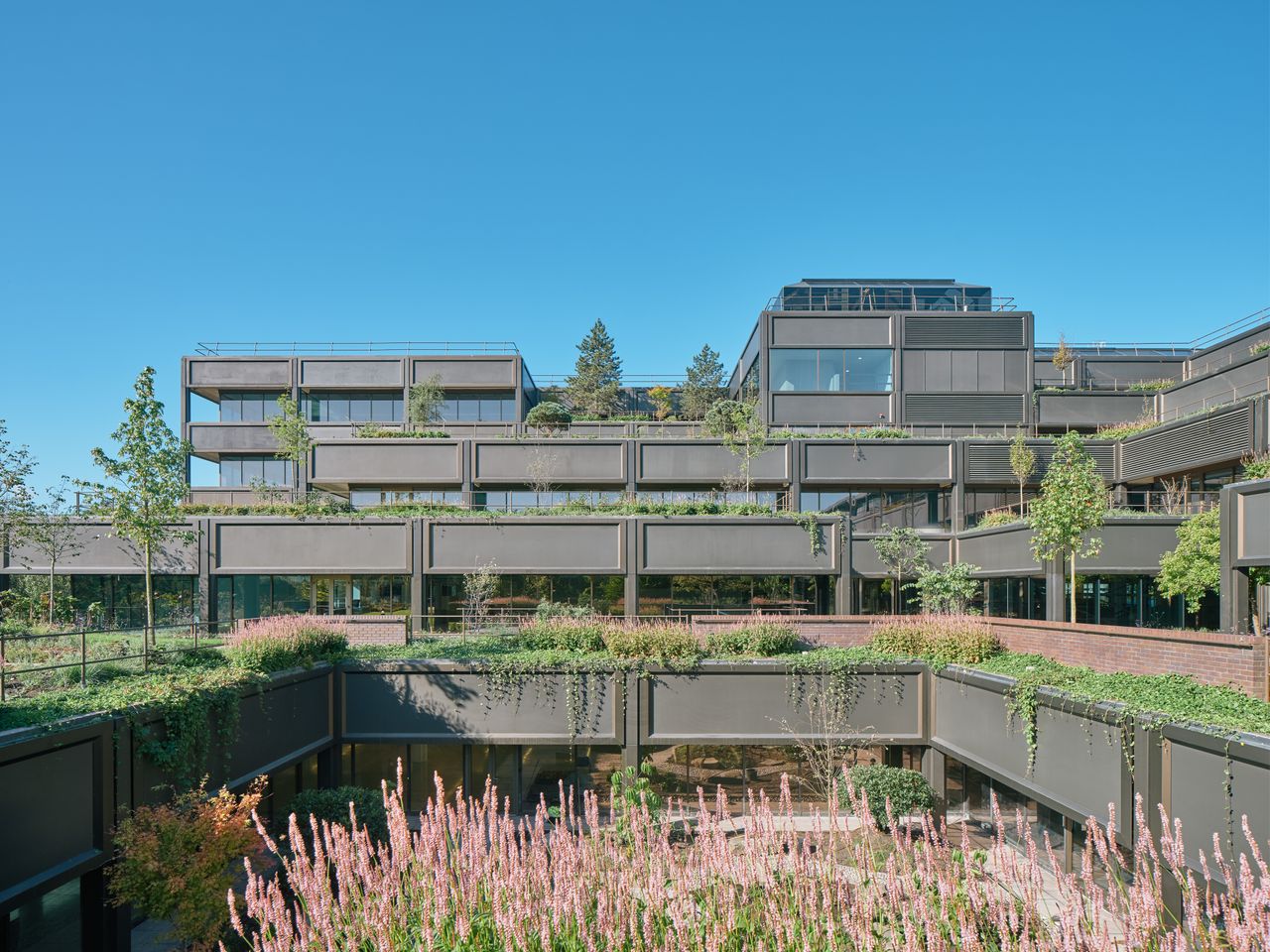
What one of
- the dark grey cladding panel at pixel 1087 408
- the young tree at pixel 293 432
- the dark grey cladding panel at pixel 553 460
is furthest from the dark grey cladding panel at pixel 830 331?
the young tree at pixel 293 432

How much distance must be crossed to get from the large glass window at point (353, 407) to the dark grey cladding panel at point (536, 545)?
18.5 m

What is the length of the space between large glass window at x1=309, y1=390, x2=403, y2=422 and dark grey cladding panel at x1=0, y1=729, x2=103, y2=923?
33.6 metres

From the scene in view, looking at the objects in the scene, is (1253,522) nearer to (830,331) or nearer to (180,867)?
(180,867)

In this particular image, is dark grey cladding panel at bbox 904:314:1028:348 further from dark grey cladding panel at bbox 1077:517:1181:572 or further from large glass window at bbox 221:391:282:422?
large glass window at bbox 221:391:282:422

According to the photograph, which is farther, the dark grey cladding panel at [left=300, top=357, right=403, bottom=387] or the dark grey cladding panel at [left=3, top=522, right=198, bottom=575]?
the dark grey cladding panel at [left=300, top=357, right=403, bottom=387]

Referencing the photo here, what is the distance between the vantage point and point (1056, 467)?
17188 millimetres

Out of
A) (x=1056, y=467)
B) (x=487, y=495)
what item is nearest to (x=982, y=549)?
(x=1056, y=467)

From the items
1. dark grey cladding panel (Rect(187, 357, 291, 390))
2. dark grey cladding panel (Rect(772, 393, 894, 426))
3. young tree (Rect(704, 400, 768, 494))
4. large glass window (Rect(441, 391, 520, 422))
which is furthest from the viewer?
large glass window (Rect(441, 391, 520, 422))

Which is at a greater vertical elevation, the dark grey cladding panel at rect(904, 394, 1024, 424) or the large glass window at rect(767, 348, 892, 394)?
the large glass window at rect(767, 348, 892, 394)

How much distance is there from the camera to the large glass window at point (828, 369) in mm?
33438

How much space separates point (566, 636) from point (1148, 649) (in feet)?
38.4

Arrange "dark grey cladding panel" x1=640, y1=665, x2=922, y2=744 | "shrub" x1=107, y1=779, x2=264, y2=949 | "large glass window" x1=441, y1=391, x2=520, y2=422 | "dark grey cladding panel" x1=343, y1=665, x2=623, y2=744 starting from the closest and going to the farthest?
1. "shrub" x1=107, y1=779, x2=264, y2=949
2. "dark grey cladding panel" x1=640, y1=665, x2=922, y2=744
3. "dark grey cladding panel" x1=343, y1=665, x2=623, y2=744
4. "large glass window" x1=441, y1=391, x2=520, y2=422

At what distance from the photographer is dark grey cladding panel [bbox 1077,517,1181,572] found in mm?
20078

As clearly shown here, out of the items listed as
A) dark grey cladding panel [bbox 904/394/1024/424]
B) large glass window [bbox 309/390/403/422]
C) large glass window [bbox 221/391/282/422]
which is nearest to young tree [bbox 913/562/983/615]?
dark grey cladding panel [bbox 904/394/1024/424]
